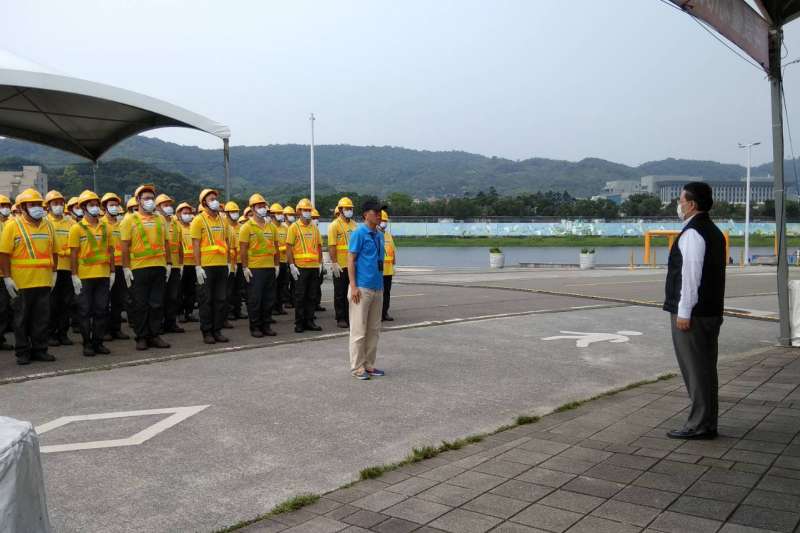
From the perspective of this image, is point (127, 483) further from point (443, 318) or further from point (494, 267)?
point (494, 267)

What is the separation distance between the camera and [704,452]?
5285 millimetres

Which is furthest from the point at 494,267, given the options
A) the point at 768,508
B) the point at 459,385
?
the point at 768,508

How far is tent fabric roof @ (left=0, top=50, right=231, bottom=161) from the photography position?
1229cm

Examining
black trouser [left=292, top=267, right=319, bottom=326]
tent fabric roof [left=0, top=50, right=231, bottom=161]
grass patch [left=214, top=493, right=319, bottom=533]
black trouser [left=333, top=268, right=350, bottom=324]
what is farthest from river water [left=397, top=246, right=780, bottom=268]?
grass patch [left=214, top=493, right=319, bottom=533]

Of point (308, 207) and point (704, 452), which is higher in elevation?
point (308, 207)

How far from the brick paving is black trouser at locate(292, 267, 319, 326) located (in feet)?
19.8

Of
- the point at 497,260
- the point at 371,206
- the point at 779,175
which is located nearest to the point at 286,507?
the point at 371,206

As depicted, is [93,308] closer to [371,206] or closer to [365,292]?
[365,292]

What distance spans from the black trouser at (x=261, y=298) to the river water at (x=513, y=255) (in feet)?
106

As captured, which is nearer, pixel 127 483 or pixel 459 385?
pixel 127 483

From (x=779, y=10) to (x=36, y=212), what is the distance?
10352 mm

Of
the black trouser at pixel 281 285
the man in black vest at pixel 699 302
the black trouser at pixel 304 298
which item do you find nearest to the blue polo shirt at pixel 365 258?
the man in black vest at pixel 699 302

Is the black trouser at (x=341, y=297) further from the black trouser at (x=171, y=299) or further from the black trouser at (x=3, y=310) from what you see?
the black trouser at (x=3, y=310)

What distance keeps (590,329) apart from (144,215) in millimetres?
7553
